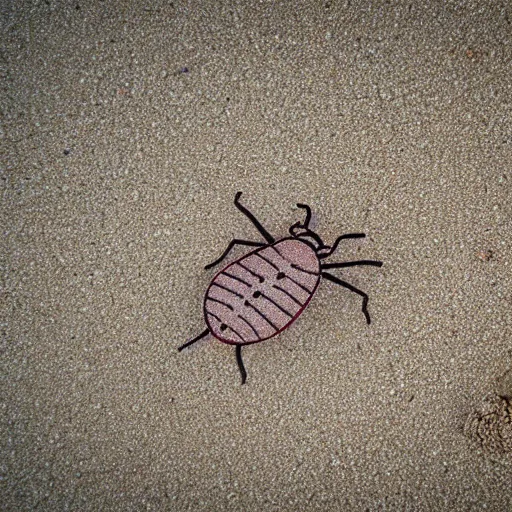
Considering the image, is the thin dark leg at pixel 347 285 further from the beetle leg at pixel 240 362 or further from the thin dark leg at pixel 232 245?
the beetle leg at pixel 240 362

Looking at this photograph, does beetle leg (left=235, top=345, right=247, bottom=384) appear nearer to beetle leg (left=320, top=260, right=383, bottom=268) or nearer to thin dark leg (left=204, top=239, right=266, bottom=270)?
thin dark leg (left=204, top=239, right=266, bottom=270)

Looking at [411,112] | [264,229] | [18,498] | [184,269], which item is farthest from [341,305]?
[18,498]

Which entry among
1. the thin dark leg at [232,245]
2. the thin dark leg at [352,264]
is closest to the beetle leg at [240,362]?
the thin dark leg at [232,245]

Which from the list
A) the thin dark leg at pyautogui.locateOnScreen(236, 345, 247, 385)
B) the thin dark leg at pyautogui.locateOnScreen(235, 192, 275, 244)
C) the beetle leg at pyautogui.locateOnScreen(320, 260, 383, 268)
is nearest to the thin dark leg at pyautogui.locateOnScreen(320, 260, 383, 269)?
the beetle leg at pyautogui.locateOnScreen(320, 260, 383, 268)

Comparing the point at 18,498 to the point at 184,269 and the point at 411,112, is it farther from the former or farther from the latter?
the point at 411,112

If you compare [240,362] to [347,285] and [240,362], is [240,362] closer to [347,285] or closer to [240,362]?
[240,362]

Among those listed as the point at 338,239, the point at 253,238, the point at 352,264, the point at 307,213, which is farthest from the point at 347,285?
the point at 253,238

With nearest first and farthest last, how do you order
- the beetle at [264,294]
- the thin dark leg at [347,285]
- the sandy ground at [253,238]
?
the beetle at [264,294] → the thin dark leg at [347,285] → the sandy ground at [253,238]
